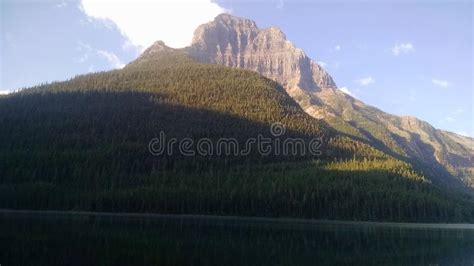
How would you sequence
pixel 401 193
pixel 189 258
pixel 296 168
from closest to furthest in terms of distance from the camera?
pixel 189 258 < pixel 401 193 < pixel 296 168

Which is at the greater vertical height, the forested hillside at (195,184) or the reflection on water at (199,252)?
the forested hillside at (195,184)

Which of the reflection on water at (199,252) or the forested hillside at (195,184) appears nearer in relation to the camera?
the reflection on water at (199,252)

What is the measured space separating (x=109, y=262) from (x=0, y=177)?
13383 cm

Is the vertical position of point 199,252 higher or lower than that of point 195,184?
lower

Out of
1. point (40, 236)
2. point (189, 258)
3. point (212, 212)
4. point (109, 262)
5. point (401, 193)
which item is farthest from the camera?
point (401, 193)

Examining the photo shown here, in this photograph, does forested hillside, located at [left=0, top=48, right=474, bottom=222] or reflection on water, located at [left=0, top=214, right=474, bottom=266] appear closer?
reflection on water, located at [left=0, top=214, right=474, bottom=266]

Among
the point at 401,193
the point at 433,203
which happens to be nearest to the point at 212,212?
the point at 401,193

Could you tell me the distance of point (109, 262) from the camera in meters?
43.0

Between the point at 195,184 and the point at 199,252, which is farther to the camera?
the point at 195,184

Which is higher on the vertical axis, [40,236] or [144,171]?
[144,171]

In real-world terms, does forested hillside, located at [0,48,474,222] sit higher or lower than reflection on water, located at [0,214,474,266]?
higher

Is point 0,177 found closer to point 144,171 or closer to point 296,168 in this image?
point 144,171

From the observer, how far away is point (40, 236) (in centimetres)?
6181

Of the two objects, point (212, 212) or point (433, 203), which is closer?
point (212, 212)
